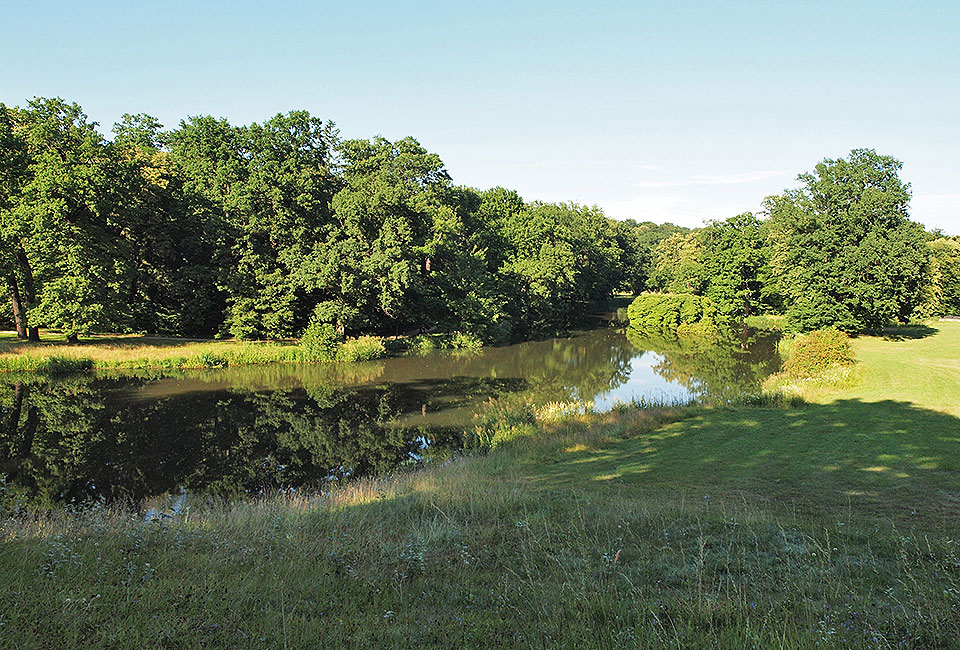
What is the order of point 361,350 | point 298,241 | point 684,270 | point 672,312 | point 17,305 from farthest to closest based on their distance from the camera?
point 684,270 < point 672,312 < point 298,241 < point 361,350 < point 17,305

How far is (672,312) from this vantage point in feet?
207

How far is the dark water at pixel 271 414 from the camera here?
52.1 ft

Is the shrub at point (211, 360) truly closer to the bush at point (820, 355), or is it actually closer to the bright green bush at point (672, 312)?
the bush at point (820, 355)

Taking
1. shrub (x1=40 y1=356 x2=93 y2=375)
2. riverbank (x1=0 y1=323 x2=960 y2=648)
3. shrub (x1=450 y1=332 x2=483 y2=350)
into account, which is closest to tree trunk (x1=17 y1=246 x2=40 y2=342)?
shrub (x1=40 y1=356 x2=93 y2=375)

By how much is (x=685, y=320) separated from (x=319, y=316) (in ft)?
131

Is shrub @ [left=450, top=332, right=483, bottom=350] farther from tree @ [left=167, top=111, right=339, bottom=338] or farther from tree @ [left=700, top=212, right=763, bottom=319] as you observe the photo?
tree @ [left=700, top=212, right=763, bottom=319]

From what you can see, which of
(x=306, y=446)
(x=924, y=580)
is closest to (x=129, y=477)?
(x=306, y=446)

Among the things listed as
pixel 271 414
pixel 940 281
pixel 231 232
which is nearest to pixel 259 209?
pixel 231 232

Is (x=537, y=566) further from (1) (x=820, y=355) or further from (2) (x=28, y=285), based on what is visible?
(2) (x=28, y=285)

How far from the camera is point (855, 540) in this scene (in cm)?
689

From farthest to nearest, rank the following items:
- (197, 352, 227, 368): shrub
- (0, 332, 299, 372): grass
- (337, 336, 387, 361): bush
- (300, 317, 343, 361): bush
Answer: (337, 336, 387, 361): bush, (300, 317, 343, 361): bush, (197, 352, 227, 368): shrub, (0, 332, 299, 372): grass

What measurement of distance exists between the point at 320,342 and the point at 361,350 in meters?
3.06

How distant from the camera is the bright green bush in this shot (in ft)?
200

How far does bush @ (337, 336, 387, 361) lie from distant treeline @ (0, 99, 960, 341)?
205 cm
